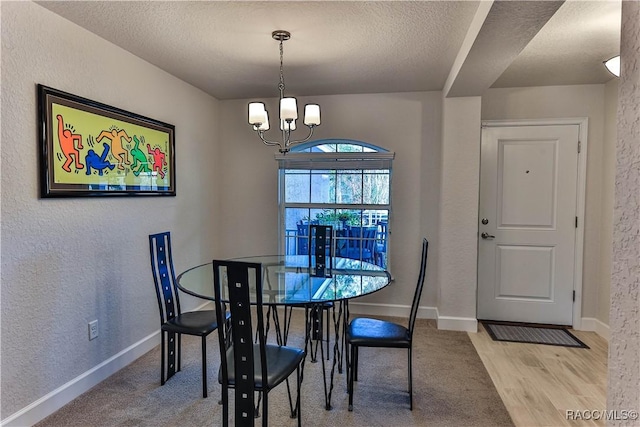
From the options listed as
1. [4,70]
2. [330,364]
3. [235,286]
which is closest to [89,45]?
[4,70]

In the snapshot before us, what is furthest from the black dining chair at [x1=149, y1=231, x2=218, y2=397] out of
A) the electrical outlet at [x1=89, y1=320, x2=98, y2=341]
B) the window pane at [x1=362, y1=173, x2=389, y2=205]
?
the window pane at [x1=362, y1=173, x2=389, y2=205]

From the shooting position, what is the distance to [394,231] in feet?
12.6

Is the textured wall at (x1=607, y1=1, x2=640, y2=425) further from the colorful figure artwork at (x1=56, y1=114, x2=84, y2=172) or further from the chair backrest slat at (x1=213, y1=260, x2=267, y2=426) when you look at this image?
the colorful figure artwork at (x1=56, y1=114, x2=84, y2=172)

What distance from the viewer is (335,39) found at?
247 centimetres

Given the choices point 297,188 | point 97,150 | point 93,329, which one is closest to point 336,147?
point 297,188

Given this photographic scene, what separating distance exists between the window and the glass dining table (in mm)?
887

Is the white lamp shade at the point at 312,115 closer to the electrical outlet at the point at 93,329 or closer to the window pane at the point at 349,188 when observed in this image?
the window pane at the point at 349,188

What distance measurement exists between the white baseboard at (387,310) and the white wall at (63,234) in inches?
78.1

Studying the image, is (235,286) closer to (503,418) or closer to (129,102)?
(503,418)

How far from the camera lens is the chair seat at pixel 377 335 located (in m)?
2.14

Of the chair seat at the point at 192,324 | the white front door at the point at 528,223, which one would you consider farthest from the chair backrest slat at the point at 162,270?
the white front door at the point at 528,223

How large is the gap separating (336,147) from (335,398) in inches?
102

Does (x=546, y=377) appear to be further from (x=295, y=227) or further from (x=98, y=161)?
(x=98, y=161)

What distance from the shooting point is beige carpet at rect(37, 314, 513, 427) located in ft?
6.79
